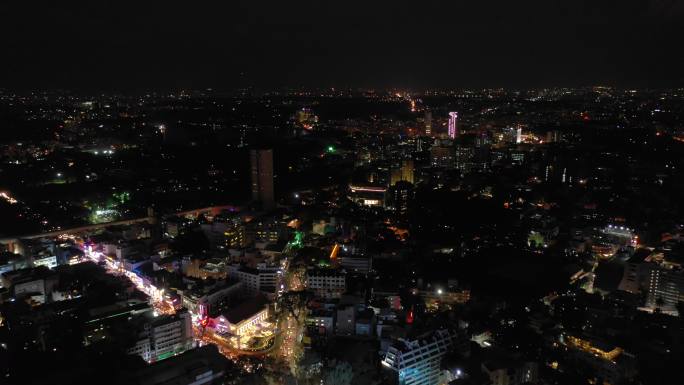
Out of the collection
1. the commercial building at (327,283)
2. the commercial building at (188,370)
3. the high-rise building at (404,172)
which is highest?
the high-rise building at (404,172)

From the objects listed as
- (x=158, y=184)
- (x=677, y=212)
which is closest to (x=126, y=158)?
(x=158, y=184)

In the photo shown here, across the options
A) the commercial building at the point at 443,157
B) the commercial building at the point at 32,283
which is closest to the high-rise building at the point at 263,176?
the commercial building at the point at 32,283

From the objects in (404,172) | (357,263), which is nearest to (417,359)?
(357,263)

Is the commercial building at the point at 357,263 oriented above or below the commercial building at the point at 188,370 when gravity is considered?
above

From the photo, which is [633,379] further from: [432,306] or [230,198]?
[230,198]

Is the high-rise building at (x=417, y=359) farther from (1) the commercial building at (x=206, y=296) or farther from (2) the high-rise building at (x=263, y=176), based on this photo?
(2) the high-rise building at (x=263, y=176)

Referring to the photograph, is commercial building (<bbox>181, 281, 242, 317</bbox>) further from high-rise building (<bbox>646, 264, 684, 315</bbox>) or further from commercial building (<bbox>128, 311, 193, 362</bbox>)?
high-rise building (<bbox>646, 264, 684, 315</bbox>)

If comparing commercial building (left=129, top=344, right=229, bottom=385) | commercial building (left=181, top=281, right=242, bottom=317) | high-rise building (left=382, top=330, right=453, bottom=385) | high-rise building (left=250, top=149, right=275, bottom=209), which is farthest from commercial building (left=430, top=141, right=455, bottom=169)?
commercial building (left=129, top=344, right=229, bottom=385)
